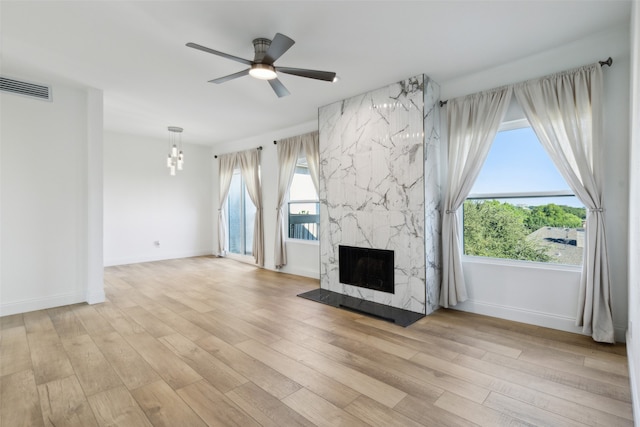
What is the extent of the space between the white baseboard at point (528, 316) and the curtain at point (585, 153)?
0.15m

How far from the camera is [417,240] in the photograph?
366 centimetres

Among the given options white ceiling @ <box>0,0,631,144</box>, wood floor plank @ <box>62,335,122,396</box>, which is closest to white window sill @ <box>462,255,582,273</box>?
white ceiling @ <box>0,0,631,144</box>

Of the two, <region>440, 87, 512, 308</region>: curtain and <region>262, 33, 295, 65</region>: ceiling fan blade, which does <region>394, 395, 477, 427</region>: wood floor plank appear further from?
<region>262, 33, 295, 65</region>: ceiling fan blade

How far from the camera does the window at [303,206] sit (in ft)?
18.8

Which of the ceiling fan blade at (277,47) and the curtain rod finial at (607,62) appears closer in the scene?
the ceiling fan blade at (277,47)

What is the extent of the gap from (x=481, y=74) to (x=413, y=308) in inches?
116

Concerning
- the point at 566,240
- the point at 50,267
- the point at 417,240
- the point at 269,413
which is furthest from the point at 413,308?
the point at 50,267

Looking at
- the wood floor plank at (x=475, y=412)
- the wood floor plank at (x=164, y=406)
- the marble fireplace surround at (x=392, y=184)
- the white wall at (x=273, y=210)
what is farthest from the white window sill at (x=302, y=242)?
the wood floor plank at (x=475, y=412)

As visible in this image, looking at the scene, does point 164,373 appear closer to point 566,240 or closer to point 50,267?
point 50,267

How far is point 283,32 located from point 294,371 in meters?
2.95

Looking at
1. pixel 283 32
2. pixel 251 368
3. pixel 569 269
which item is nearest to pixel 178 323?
pixel 251 368

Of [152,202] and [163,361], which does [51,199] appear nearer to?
[163,361]

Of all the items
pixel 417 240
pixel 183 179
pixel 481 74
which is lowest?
pixel 417 240

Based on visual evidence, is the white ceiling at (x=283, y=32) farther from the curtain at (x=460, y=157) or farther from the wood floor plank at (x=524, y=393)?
the wood floor plank at (x=524, y=393)
